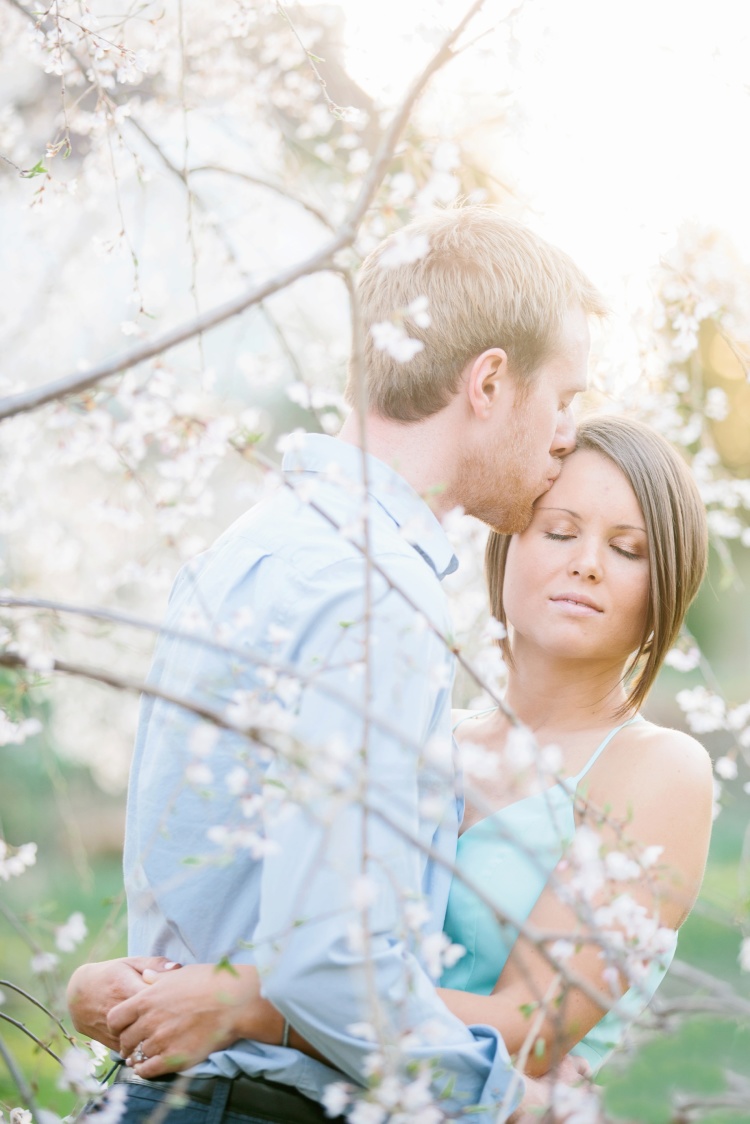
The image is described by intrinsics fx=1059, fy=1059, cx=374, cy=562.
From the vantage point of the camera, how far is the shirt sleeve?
3.86ft

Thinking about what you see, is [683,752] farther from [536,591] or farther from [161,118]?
[161,118]

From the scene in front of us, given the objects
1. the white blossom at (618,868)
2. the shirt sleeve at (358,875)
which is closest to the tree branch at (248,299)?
the shirt sleeve at (358,875)

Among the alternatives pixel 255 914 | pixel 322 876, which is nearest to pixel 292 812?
pixel 322 876

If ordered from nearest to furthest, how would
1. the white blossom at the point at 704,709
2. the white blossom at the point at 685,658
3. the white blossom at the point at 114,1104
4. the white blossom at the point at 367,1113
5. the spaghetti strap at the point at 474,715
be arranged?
the white blossom at the point at 367,1113 < the white blossom at the point at 114,1104 < the spaghetti strap at the point at 474,715 < the white blossom at the point at 704,709 < the white blossom at the point at 685,658

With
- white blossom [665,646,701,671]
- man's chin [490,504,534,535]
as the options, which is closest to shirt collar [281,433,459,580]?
man's chin [490,504,534,535]

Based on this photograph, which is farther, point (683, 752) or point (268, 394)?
point (268, 394)

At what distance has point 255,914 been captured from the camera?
1391 millimetres

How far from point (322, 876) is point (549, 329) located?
0.99m

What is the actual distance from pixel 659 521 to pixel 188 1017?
1160mm

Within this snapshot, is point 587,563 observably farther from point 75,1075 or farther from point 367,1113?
point 75,1075

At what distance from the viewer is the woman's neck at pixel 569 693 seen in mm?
2016

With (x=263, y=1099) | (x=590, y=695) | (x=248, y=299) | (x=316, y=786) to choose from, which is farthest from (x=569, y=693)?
(x=248, y=299)

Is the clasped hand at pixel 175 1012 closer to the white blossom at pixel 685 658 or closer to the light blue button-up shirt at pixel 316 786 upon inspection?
the light blue button-up shirt at pixel 316 786

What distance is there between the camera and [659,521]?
192 cm
